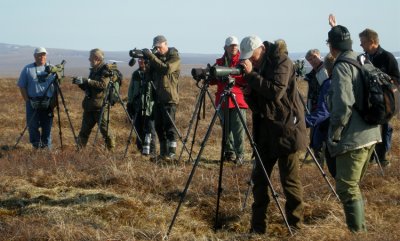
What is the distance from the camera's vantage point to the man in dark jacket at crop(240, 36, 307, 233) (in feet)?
15.9

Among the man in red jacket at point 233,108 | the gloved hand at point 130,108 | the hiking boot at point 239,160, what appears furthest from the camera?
the gloved hand at point 130,108

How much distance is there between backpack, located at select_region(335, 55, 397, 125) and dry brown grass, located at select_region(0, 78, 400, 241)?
1073 millimetres

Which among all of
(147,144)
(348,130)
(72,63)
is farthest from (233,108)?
(72,63)

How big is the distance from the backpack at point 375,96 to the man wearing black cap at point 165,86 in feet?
14.1

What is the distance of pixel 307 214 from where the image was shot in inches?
234

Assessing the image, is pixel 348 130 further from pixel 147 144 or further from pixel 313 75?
pixel 147 144

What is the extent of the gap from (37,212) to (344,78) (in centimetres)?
367

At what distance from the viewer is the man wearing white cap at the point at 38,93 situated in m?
9.61

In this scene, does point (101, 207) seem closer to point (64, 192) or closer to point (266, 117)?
point (64, 192)

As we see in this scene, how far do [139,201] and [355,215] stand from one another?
2674 millimetres

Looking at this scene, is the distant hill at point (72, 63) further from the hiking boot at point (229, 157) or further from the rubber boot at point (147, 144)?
the hiking boot at point (229, 157)

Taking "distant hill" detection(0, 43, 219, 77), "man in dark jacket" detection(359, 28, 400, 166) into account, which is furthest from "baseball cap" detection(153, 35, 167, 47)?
"distant hill" detection(0, 43, 219, 77)

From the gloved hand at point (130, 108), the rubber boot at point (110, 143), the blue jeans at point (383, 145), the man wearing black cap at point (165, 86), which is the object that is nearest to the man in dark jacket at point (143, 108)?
the gloved hand at point (130, 108)

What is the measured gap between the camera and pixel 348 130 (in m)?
4.58
